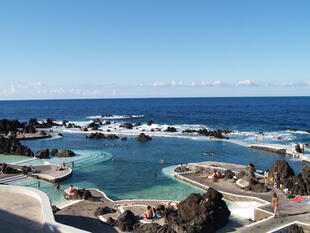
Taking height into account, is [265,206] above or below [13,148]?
above

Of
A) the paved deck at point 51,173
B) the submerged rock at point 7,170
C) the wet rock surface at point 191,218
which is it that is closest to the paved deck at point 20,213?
the wet rock surface at point 191,218

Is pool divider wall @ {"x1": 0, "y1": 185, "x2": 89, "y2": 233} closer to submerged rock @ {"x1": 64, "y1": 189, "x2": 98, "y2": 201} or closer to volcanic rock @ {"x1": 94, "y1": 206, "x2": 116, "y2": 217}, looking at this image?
volcanic rock @ {"x1": 94, "y1": 206, "x2": 116, "y2": 217}

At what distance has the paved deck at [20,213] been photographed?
563 inches

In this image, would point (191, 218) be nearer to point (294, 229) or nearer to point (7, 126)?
point (294, 229)

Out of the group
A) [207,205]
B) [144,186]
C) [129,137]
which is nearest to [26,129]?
[129,137]

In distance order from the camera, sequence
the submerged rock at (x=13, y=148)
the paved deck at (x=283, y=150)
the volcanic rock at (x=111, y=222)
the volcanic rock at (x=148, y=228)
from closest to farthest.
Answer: the volcanic rock at (x=148, y=228), the volcanic rock at (x=111, y=222), the paved deck at (x=283, y=150), the submerged rock at (x=13, y=148)

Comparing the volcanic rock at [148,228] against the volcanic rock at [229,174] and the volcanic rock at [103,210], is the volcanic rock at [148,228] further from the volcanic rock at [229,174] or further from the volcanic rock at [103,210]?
the volcanic rock at [229,174]

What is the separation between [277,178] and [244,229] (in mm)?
15194

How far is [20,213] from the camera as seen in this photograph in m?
15.8

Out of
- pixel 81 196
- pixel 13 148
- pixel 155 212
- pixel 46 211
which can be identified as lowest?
pixel 81 196

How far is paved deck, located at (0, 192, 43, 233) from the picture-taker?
1430cm

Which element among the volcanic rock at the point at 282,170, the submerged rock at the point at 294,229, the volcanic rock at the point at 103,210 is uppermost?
the volcanic rock at the point at 282,170

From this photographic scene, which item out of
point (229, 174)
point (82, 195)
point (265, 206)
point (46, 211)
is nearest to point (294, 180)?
point (229, 174)

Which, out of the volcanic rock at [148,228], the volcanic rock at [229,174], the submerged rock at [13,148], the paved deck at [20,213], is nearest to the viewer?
the paved deck at [20,213]
